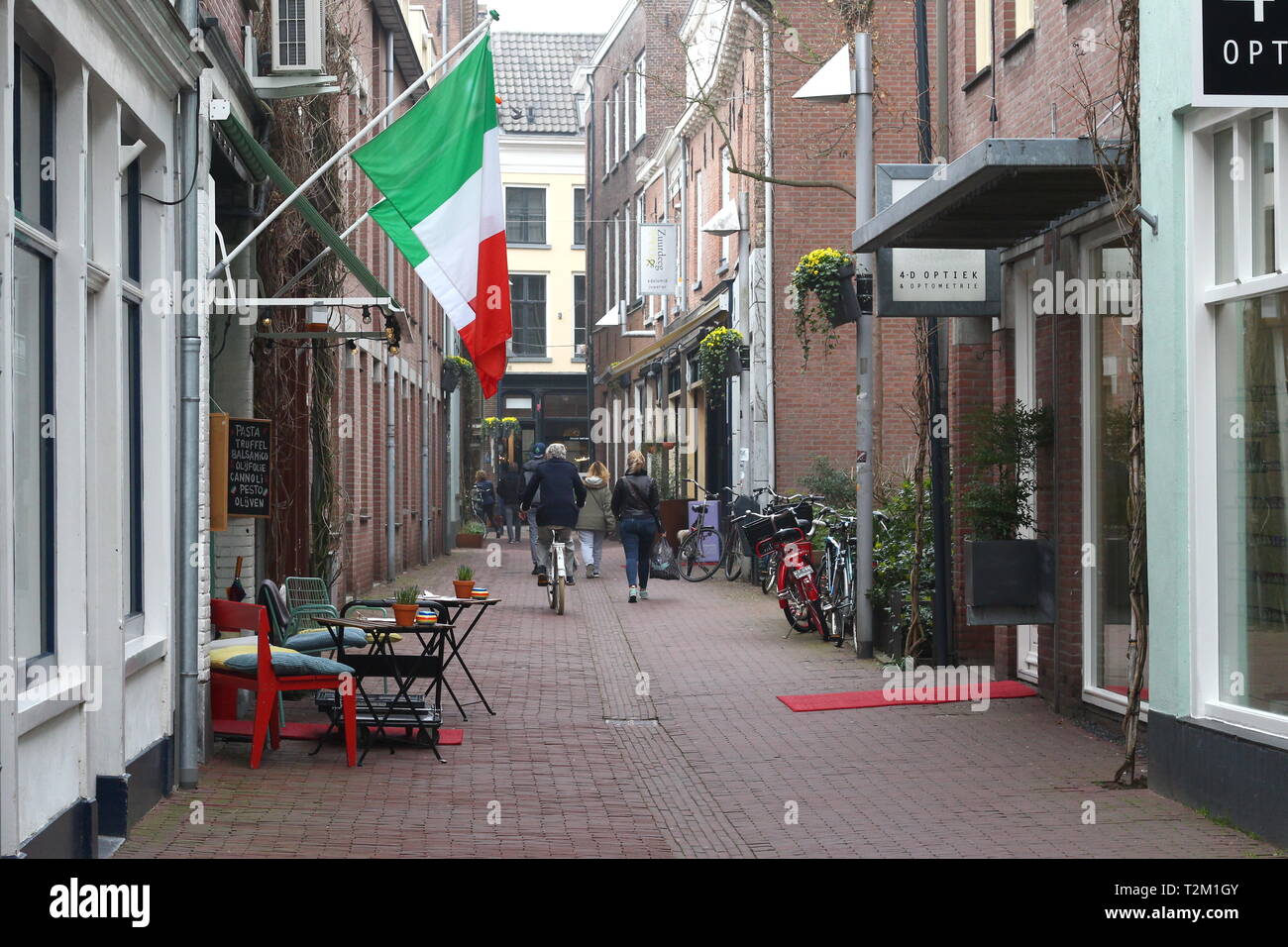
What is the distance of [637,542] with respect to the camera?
2020 cm

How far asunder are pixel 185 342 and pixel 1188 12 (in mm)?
5251

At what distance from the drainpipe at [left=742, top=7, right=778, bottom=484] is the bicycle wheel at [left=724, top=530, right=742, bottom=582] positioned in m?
1.14

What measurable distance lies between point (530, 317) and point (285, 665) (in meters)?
47.3

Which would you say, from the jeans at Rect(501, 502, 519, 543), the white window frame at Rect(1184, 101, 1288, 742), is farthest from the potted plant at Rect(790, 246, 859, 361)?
the jeans at Rect(501, 502, 519, 543)

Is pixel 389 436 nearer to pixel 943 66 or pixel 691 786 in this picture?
pixel 943 66

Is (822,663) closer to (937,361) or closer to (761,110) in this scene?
(937,361)

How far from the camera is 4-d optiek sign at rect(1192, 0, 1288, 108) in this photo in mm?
6473

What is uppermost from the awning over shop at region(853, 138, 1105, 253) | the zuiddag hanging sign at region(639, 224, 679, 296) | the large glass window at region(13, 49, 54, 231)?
the zuiddag hanging sign at region(639, 224, 679, 296)

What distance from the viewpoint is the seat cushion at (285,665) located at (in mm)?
9164

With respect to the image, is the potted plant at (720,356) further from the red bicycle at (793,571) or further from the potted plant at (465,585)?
the potted plant at (465,585)

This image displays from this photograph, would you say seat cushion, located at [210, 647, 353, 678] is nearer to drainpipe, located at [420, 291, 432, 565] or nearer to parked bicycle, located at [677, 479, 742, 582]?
parked bicycle, located at [677, 479, 742, 582]

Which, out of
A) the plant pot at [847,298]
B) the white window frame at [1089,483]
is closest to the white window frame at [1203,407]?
the white window frame at [1089,483]

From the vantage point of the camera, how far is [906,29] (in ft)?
74.6
